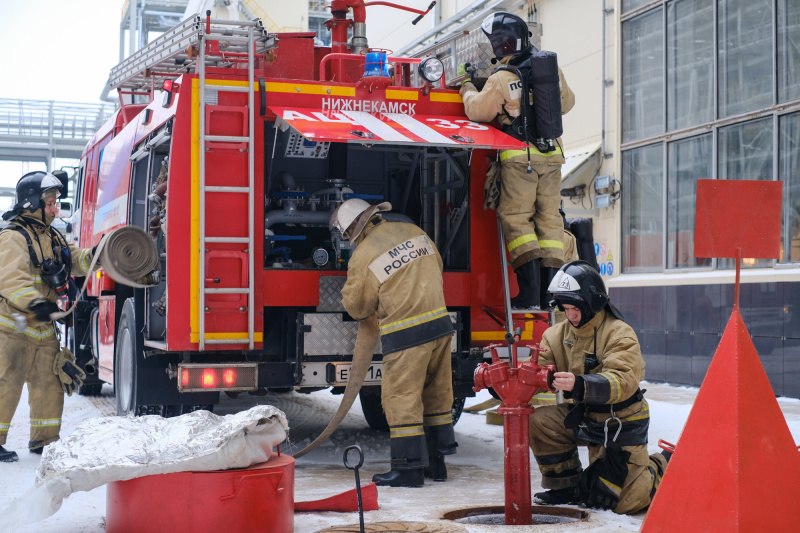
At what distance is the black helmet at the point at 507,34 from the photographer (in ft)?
20.8

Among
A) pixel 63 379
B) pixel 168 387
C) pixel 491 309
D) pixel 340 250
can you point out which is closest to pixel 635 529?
pixel 491 309

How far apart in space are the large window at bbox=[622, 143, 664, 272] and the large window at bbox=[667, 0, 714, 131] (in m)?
0.65

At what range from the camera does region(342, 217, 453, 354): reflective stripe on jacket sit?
568 cm

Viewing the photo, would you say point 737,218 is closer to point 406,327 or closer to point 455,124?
point 406,327

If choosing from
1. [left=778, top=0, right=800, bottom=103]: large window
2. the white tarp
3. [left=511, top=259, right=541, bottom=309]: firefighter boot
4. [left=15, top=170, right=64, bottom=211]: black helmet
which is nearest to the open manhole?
the white tarp

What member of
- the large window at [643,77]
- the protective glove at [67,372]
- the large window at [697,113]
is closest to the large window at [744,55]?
the large window at [697,113]

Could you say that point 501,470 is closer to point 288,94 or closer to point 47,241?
point 288,94

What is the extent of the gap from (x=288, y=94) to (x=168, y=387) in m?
2.11

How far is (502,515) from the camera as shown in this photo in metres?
4.88

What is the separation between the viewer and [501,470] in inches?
246

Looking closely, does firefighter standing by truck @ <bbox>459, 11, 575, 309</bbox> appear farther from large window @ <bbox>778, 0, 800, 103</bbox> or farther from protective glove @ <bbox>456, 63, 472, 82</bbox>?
large window @ <bbox>778, 0, 800, 103</bbox>

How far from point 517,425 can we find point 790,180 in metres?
7.34

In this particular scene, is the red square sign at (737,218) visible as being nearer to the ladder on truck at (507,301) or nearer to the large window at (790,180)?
the ladder on truck at (507,301)

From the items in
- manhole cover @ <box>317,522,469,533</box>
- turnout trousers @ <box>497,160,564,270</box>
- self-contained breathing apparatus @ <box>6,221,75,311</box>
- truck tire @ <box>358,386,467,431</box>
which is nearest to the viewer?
manhole cover @ <box>317,522,469,533</box>
